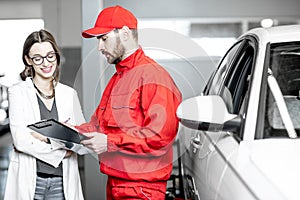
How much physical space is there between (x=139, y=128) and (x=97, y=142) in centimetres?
23

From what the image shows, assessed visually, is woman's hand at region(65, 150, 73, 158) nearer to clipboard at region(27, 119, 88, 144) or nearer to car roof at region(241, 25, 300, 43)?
clipboard at region(27, 119, 88, 144)

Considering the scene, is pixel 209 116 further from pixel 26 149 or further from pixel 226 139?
pixel 26 149

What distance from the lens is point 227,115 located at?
9.28 ft

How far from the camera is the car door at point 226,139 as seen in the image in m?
2.63

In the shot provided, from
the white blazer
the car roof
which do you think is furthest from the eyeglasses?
the car roof

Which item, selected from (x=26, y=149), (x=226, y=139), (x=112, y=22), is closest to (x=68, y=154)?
(x=26, y=149)

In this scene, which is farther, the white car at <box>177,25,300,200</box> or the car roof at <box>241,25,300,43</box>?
the car roof at <box>241,25,300,43</box>

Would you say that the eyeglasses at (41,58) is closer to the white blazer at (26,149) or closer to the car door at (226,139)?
the white blazer at (26,149)

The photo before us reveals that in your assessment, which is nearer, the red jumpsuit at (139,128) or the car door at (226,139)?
the car door at (226,139)

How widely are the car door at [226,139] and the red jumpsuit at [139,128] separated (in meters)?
0.21

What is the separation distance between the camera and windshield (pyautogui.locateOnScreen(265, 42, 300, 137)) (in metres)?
2.70

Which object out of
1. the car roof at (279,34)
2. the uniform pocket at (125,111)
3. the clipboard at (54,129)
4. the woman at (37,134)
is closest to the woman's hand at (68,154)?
the woman at (37,134)

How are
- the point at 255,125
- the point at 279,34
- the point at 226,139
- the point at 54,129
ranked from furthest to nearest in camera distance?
the point at 54,129 → the point at 279,34 → the point at 226,139 → the point at 255,125

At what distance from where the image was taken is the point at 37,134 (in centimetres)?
345
